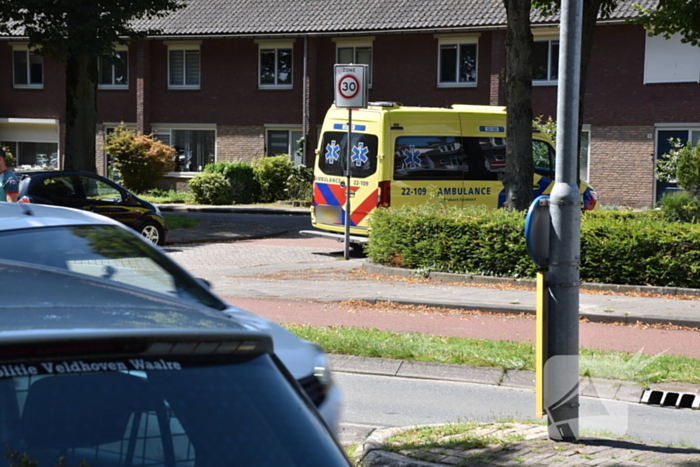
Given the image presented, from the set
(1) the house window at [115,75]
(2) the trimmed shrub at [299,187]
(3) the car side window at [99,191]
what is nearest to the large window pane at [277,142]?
(2) the trimmed shrub at [299,187]

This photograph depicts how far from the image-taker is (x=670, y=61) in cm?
3000

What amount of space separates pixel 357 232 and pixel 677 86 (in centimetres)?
1721

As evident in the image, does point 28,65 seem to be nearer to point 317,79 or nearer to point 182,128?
point 182,128

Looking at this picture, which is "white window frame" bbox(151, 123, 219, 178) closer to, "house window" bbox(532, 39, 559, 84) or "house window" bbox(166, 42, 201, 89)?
"house window" bbox(166, 42, 201, 89)

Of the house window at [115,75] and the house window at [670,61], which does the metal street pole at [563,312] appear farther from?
the house window at [115,75]

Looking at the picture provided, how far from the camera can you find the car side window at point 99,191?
55.8 ft

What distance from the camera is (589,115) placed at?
31.1 m

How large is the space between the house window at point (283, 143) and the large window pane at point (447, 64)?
19.4ft

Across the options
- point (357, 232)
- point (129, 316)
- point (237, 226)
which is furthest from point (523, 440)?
point (237, 226)

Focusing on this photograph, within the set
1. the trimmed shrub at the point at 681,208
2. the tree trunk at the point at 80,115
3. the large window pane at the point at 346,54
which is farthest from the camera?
the large window pane at the point at 346,54

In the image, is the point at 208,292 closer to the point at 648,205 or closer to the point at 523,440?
the point at 523,440

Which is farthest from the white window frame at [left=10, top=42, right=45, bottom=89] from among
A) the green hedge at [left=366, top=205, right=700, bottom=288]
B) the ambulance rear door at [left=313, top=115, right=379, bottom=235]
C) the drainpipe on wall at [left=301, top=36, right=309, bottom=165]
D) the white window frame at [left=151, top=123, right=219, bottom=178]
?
the green hedge at [left=366, top=205, right=700, bottom=288]

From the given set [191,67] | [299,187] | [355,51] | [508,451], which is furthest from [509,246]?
[191,67]

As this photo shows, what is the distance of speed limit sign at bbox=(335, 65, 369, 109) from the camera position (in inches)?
613
